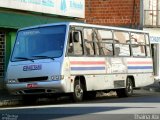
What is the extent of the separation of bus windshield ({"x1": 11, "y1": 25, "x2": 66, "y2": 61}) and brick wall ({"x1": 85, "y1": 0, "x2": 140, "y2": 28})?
16.9 meters

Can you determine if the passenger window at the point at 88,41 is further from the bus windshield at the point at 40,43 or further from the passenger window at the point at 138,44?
the passenger window at the point at 138,44

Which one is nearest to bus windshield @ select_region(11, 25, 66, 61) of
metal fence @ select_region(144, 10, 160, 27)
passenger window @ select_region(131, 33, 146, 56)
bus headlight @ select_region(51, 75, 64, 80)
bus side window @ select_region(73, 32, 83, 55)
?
bus side window @ select_region(73, 32, 83, 55)

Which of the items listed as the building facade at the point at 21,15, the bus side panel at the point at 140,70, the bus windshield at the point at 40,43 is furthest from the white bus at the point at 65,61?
the building facade at the point at 21,15

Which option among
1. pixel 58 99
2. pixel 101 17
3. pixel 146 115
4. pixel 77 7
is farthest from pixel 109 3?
pixel 146 115

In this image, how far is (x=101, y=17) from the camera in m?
→ 38.9

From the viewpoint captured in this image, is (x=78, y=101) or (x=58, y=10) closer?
(x=78, y=101)

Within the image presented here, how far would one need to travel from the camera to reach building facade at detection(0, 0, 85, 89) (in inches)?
1032

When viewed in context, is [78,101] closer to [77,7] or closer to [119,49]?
[119,49]

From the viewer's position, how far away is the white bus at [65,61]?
815 inches

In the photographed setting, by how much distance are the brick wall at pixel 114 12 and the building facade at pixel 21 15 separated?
7829 millimetres

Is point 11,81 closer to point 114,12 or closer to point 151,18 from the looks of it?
point 114,12

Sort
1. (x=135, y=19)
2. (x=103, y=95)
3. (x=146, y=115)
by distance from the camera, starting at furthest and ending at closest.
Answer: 1. (x=135, y=19)
2. (x=103, y=95)
3. (x=146, y=115)

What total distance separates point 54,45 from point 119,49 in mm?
4537

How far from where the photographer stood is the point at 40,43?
840 inches
